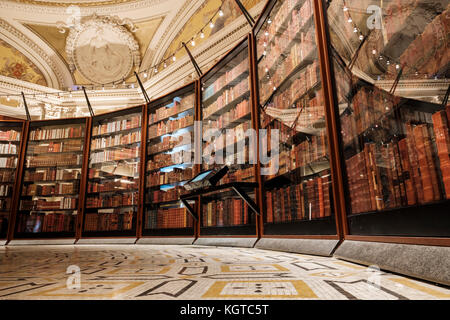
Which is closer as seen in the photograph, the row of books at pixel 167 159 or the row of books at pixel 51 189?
the row of books at pixel 167 159

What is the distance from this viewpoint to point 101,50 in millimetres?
9531

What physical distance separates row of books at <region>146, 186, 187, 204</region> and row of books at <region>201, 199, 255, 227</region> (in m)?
0.82

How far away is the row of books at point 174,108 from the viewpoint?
17.2ft

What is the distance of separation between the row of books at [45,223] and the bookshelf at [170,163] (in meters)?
1.98

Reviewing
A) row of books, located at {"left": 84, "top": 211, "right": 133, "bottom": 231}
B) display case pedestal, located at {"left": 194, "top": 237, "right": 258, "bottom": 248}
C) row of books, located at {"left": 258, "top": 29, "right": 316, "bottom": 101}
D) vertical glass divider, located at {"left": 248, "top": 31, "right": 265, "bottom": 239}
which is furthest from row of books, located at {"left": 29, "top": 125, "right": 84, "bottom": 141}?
row of books, located at {"left": 258, "top": 29, "right": 316, "bottom": 101}

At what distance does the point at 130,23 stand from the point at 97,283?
9.70m

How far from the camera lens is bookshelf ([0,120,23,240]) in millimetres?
6285

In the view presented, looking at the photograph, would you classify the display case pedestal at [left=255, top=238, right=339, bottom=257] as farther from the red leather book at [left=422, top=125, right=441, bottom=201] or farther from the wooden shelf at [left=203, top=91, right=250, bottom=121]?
the wooden shelf at [left=203, top=91, right=250, bottom=121]

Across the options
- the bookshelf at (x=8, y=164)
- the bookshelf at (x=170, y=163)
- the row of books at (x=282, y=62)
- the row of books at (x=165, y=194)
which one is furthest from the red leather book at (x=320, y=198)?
the bookshelf at (x=8, y=164)

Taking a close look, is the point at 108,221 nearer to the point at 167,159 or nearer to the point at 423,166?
Answer: the point at 167,159

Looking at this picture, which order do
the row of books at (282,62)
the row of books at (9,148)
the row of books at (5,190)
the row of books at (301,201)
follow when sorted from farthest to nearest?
the row of books at (9,148) → the row of books at (5,190) → the row of books at (282,62) → the row of books at (301,201)

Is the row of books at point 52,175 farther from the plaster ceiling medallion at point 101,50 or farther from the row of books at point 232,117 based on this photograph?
the plaster ceiling medallion at point 101,50

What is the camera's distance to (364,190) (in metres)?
1.77
